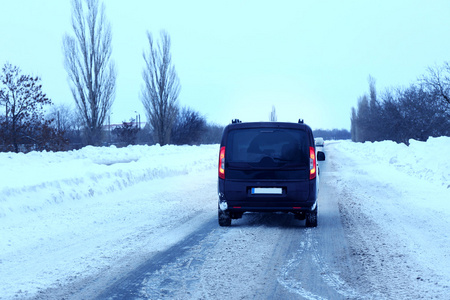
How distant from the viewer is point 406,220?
878 centimetres

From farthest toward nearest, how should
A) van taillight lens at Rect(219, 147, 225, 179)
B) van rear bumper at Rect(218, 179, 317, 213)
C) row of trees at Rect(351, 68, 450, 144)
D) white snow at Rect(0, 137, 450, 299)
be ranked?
row of trees at Rect(351, 68, 450, 144), van taillight lens at Rect(219, 147, 225, 179), van rear bumper at Rect(218, 179, 317, 213), white snow at Rect(0, 137, 450, 299)

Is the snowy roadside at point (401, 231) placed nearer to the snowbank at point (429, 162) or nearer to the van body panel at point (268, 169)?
the snowbank at point (429, 162)

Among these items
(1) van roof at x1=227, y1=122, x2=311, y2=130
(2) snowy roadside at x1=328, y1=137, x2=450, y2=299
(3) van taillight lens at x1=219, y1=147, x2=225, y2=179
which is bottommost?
(2) snowy roadside at x1=328, y1=137, x2=450, y2=299

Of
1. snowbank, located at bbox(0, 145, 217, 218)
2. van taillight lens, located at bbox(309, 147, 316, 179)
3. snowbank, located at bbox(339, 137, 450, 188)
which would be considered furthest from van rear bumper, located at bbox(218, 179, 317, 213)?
snowbank, located at bbox(339, 137, 450, 188)

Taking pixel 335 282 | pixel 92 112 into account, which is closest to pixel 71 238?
pixel 335 282

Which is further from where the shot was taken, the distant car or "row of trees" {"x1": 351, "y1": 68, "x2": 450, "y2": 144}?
"row of trees" {"x1": 351, "y1": 68, "x2": 450, "y2": 144}

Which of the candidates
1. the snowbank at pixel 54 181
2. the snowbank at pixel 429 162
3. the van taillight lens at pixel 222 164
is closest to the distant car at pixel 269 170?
the van taillight lens at pixel 222 164

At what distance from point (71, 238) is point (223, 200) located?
8.77ft

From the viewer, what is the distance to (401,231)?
7742 millimetres

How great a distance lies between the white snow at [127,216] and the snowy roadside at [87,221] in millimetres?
15

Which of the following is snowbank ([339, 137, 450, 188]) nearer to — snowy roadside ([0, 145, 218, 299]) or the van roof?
the van roof

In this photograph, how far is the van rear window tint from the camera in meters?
8.21

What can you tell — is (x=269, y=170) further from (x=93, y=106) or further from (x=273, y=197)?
(x=93, y=106)

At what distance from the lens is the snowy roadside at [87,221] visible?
5605 millimetres
